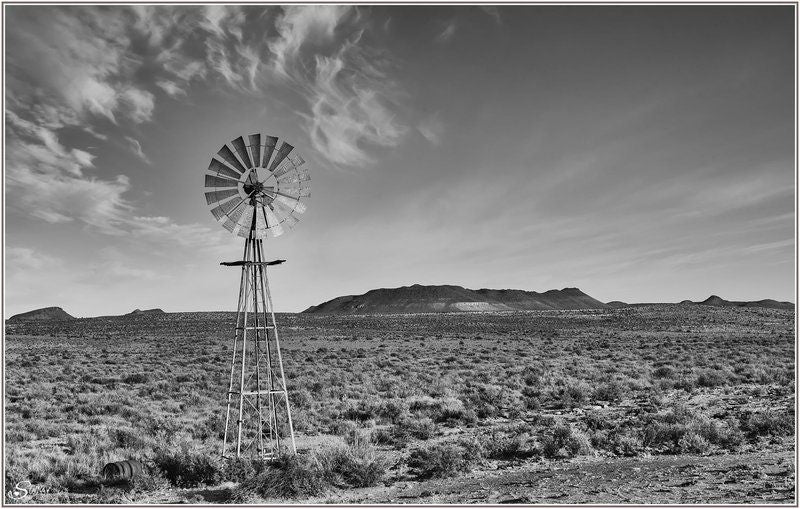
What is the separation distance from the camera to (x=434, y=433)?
48.1 ft

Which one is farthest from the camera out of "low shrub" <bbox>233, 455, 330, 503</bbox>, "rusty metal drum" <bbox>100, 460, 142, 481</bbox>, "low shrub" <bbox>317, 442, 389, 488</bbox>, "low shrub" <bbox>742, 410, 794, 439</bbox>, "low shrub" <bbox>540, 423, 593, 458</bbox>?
"low shrub" <bbox>742, 410, 794, 439</bbox>

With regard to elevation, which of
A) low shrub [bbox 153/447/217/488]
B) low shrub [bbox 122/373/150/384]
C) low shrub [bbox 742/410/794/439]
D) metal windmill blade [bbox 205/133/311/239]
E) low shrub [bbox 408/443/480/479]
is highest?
metal windmill blade [bbox 205/133/311/239]

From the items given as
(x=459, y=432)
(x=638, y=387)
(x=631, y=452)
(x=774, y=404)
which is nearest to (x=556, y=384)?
(x=638, y=387)

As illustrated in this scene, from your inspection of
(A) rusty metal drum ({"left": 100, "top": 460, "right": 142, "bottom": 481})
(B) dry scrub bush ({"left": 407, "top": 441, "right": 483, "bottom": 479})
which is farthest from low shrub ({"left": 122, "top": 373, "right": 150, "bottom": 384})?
(B) dry scrub bush ({"left": 407, "top": 441, "right": 483, "bottom": 479})

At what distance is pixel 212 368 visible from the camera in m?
28.5

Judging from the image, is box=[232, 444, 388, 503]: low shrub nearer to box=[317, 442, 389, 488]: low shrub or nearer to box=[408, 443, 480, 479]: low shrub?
box=[317, 442, 389, 488]: low shrub

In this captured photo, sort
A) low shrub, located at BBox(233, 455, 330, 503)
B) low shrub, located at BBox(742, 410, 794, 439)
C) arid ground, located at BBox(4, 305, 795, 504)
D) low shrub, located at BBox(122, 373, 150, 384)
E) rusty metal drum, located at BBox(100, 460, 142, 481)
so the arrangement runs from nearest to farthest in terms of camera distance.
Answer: low shrub, located at BBox(233, 455, 330, 503) < arid ground, located at BBox(4, 305, 795, 504) < rusty metal drum, located at BBox(100, 460, 142, 481) < low shrub, located at BBox(742, 410, 794, 439) < low shrub, located at BBox(122, 373, 150, 384)

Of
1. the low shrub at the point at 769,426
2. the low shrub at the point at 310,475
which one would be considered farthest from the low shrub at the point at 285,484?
the low shrub at the point at 769,426

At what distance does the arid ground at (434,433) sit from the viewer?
381 inches

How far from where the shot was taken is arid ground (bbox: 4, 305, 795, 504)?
9.69 m

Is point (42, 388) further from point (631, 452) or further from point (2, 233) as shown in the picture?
point (631, 452)

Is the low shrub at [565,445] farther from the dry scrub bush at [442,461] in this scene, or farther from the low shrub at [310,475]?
the low shrub at [310,475]

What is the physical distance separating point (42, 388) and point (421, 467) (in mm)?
18463

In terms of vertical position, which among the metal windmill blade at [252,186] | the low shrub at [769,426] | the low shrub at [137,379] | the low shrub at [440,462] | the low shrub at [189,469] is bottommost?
the low shrub at [769,426]
